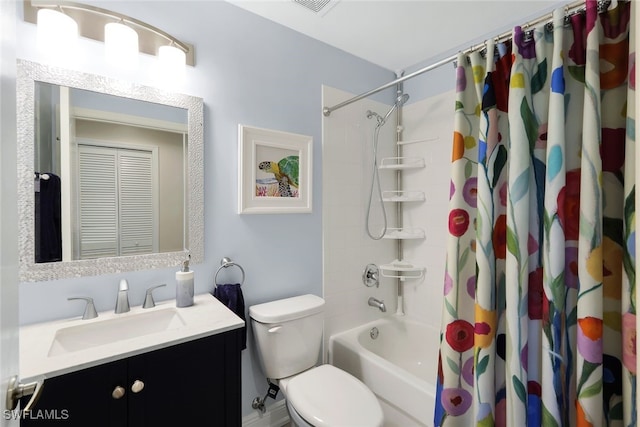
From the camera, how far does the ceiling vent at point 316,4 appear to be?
1.62 m

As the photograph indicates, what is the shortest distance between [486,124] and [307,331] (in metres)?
1.33

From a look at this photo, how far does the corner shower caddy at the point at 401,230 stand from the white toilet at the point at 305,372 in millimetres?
857

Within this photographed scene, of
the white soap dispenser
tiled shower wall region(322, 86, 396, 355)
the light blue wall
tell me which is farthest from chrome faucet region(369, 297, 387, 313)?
the white soap dispenser

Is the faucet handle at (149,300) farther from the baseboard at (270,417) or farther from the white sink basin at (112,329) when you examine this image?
the baseboard at (270,417)

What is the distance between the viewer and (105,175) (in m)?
1.30

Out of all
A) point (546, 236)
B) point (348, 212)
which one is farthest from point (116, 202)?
point (546, 236)

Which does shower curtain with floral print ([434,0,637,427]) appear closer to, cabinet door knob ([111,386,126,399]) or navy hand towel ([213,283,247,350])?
navy hand towel ([213,283,247,350])

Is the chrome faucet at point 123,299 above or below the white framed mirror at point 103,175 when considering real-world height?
below

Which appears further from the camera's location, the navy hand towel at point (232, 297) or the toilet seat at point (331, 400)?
the navy hand towel at point (232, 297)

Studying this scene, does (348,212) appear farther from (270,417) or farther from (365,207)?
(270,417)

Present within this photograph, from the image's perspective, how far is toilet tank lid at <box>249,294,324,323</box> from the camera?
5.05ft

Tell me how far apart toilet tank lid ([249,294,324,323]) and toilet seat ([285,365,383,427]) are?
1.02 feet

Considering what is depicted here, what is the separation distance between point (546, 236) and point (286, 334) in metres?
1.25

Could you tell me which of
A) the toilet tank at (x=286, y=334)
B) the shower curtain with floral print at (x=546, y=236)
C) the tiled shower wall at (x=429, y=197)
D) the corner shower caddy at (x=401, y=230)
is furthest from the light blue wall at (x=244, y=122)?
the shower curtain with floral print at (x=546, y=236)
